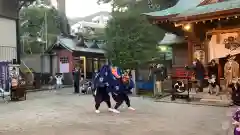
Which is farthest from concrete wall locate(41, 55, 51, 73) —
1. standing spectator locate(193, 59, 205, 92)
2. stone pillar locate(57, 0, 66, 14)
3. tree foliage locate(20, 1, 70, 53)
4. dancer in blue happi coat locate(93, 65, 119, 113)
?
dancer in blue happi coat locate(93, 65, 119, 113)

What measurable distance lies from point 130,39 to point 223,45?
829cm

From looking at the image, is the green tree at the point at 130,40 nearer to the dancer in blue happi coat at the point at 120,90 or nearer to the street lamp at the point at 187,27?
the street lamp at the point at 187,27

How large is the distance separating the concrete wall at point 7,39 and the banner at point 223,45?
1332 cm

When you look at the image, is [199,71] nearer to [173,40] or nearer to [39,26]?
[173,40]

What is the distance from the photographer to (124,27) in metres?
21.0

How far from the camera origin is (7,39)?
64.7ft

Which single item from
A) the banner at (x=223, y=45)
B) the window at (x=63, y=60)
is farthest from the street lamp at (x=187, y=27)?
the window at (x=63, y=60)

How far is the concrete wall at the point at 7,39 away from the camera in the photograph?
19197 millimetres

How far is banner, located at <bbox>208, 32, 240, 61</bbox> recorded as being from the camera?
13.0 meters

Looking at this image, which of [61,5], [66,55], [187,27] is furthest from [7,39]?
[61,5]

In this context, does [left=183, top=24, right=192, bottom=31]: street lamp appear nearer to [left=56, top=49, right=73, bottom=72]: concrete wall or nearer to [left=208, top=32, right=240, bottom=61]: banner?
[left=208, top=32, right=240, bottom=61]: banner

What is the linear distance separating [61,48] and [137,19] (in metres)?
10.0

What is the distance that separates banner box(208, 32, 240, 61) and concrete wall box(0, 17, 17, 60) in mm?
13317

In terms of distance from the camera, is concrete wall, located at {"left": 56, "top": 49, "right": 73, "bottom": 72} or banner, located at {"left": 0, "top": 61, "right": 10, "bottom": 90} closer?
banner, located at {"left": 0, "top": 61, "right": 10, "bottom": 90}
